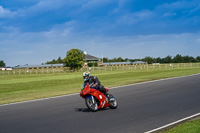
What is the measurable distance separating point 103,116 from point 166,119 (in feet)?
7.33

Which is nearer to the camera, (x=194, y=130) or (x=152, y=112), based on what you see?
(x=194, y=130)

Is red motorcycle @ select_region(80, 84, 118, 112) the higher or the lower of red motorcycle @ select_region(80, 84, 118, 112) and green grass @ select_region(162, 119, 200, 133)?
the higher

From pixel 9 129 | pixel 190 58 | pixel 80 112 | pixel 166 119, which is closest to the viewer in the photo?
pixel 9 129

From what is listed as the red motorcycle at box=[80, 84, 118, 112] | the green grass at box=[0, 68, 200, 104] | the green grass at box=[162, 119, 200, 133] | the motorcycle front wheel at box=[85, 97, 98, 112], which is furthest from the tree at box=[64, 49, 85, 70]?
the green grass at box=[162, 119, 200, 133]

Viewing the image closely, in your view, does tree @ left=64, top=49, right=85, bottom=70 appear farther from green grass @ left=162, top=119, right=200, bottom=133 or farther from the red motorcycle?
green grass @ left=162, top=119, right=200, bottom=133

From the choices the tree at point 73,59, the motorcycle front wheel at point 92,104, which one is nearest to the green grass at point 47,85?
the motorcycle front wheel at point 92,104

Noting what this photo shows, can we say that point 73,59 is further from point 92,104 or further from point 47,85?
point 92,104

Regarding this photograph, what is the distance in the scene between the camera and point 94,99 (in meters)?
10.5

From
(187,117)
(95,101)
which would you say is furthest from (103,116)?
(187,117)

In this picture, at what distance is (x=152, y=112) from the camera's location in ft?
32.2

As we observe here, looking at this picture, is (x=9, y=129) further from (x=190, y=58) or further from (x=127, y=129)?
(x=190, y=58)

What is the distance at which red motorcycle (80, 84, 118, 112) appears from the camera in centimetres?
1002

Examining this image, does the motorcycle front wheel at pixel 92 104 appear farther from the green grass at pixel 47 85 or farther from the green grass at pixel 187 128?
the green grass at pixel 47 85

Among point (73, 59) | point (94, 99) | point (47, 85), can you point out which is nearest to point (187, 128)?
point (94, 99)
